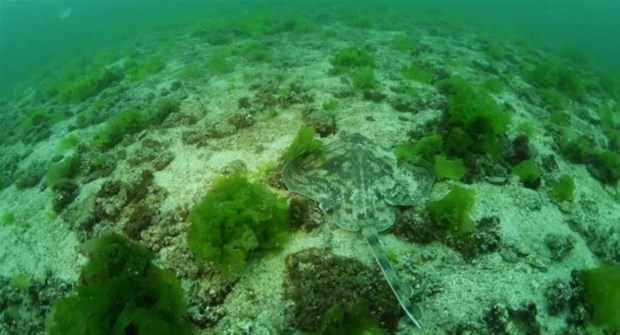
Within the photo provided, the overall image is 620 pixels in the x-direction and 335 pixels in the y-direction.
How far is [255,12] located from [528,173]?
26641mm

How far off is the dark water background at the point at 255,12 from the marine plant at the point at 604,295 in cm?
2024

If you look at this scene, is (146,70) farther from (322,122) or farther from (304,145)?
(304,145)

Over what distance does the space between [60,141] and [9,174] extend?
153 cm

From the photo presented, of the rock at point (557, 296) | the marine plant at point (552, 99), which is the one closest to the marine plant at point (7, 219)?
the rock at point (557, 296)

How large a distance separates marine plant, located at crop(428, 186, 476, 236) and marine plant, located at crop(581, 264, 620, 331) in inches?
68.0

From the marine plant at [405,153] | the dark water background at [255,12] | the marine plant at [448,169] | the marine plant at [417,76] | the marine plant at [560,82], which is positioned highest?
the marine plant at [405,153]

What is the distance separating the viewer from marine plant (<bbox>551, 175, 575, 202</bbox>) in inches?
315

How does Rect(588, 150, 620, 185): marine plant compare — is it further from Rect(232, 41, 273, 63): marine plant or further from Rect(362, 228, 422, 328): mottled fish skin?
Rect(232, 41, 273, 63): marine plant

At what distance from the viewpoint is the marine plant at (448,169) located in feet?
25.1

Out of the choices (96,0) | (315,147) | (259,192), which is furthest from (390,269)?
(96,0)

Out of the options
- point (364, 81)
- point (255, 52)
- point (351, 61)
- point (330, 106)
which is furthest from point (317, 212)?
point (255, 52)

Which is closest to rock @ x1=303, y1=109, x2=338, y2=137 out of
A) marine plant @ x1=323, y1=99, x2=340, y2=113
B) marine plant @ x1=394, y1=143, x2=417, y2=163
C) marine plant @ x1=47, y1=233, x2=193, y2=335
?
marine plant @ x1=323, y1=99, x2=340, y2=113

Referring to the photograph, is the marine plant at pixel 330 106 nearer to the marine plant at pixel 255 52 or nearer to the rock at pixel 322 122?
the rock at pixel 322 122

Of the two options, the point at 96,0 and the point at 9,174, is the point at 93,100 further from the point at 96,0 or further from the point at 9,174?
the point at 96,0
